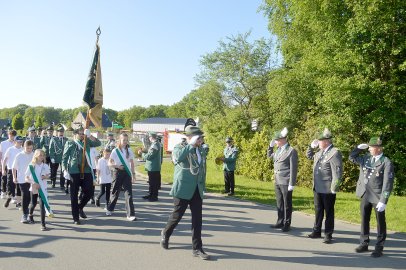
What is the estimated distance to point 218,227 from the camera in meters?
8.61

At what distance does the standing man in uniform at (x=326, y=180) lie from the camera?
7.44m

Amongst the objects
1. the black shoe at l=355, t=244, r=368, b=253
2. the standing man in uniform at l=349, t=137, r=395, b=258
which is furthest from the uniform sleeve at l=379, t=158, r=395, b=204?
the black shoe at l=355, t=244, r=368, b=253

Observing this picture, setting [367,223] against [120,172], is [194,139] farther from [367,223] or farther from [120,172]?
[120,172]

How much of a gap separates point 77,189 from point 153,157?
3908 mm

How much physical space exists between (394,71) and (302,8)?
6.34m

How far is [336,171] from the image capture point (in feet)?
24.4

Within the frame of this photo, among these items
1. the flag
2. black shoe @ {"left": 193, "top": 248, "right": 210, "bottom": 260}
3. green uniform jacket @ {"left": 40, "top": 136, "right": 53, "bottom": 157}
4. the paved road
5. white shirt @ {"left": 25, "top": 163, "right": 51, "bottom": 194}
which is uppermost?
the flag

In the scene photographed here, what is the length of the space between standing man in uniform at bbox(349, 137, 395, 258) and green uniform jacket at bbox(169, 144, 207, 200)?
303 cm

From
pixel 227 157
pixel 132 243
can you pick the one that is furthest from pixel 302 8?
pixel 132 243

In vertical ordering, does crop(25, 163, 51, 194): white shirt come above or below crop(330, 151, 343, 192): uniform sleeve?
below

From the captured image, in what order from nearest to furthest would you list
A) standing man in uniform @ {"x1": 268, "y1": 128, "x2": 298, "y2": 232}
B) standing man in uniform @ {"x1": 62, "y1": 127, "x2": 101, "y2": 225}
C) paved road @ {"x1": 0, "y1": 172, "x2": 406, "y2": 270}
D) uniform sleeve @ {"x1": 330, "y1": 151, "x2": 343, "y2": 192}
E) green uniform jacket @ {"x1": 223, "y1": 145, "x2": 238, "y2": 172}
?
paved road @ {"x1": 0, "y1": 172, "x2": 406, "y2": 270} < uniform sleeve @ {"x1": 330, "y1": 151, "x2": 343, "y2": 192} < standing man in uniform @ {"x1": 268, "y1": 128, "x2": 298, "y2": 232} < standing man in uniform @ {"x1": 62, "y1": 127, "x2": 101, "y2": 225} < green uniform jacket @ {"x1": 223, "y1": 145, "x2": 238, "y2": 172}

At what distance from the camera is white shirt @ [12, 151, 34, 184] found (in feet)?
28.1

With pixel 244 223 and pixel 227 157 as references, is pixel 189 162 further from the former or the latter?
pixel 227 157

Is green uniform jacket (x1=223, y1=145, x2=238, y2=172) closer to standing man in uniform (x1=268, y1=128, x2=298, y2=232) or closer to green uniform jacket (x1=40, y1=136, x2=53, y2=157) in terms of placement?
standing man in uniform (x1=268, y1=128, x2=298, y2=232)
